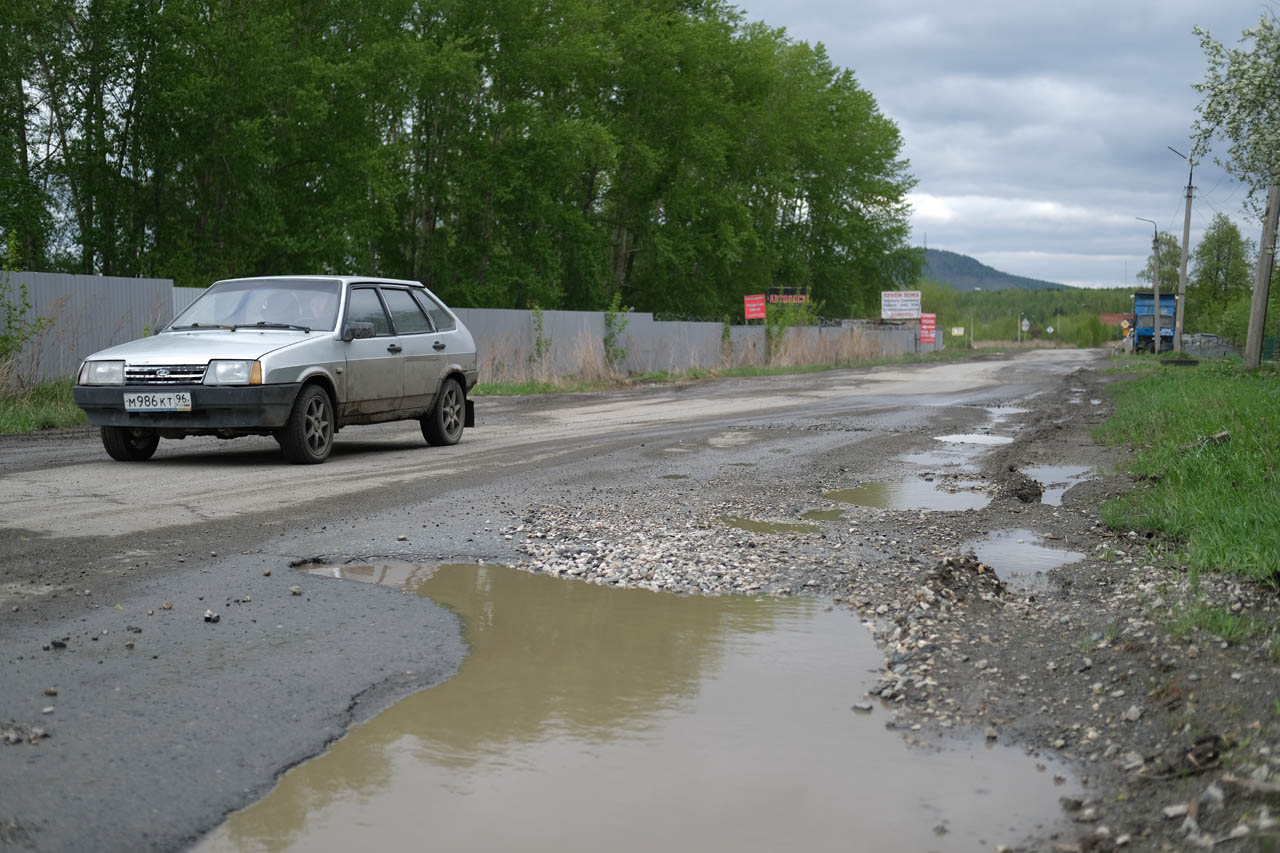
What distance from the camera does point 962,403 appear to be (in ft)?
66.3

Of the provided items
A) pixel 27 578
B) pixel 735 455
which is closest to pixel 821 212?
pixel 735 455

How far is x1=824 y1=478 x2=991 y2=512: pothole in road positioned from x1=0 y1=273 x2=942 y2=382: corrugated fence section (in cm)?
1211

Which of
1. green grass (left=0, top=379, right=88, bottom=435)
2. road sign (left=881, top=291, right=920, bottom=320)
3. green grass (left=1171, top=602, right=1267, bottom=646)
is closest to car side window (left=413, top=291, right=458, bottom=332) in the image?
green grass (left=0, top=379, right=88, bottom=435)

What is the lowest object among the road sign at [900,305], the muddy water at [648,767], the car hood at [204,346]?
the muddy water at [648,767]

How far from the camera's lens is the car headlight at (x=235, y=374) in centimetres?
958

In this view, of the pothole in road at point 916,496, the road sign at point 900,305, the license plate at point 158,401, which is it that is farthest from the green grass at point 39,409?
the road sign at point 900,305

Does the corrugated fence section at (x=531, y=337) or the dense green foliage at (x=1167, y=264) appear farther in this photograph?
the dense green foliage at (x=1167, y=264)

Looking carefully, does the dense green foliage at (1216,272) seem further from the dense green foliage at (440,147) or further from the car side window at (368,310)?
the car side window at (368,310)

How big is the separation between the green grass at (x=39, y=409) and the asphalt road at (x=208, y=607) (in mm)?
1040

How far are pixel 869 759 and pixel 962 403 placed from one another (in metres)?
17.6

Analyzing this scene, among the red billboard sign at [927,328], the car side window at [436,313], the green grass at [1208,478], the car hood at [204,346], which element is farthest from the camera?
the red billboard sign at [927,328]

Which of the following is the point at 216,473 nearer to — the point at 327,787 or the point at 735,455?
the point at 735,455

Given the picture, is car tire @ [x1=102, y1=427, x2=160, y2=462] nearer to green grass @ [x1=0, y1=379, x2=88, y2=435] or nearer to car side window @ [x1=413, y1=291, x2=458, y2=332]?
car side window @ [x1=413, y1=291, x2=458, y2=332]

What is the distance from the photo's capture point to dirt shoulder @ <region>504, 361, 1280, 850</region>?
3025 mm
